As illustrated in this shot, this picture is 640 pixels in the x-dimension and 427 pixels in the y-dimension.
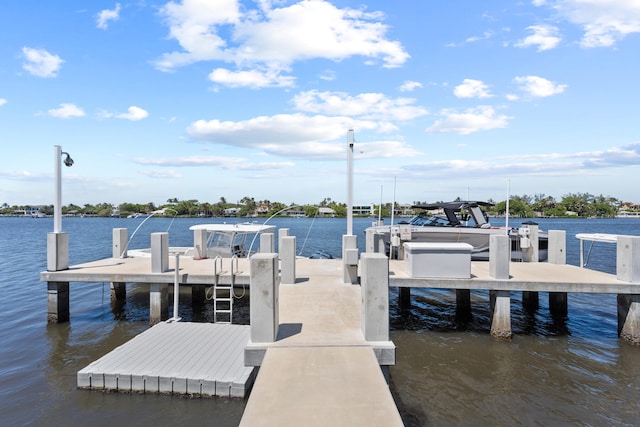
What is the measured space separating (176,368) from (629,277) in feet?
36.0

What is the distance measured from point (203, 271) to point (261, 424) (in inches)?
335

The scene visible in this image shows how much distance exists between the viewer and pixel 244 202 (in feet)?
609

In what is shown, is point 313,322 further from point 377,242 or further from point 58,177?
point 58,177

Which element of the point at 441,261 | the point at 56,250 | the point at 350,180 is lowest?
the point at 441,261

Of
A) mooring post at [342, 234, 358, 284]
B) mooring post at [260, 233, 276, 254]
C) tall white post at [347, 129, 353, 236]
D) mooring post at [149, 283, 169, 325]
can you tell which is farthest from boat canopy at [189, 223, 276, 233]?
mooring post at [342, 234, 358, 284]

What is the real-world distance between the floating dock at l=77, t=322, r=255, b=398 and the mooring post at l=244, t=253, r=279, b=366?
1.90 m

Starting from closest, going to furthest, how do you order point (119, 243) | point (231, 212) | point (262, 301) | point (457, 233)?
point (262, 301), point (119, 243), point (457, 233), point (231, 212)

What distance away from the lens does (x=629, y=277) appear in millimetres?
9711

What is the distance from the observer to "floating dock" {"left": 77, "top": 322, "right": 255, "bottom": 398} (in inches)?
266

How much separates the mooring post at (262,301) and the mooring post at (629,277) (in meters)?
9.31

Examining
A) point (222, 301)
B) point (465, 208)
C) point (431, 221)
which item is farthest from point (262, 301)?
point (465, 208)

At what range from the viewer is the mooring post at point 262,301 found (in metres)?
5.29

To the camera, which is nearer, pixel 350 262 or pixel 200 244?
pixel 350 262

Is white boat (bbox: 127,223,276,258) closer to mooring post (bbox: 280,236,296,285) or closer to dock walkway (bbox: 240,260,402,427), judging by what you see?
mooring post (bbox: 280,236,296,285)
